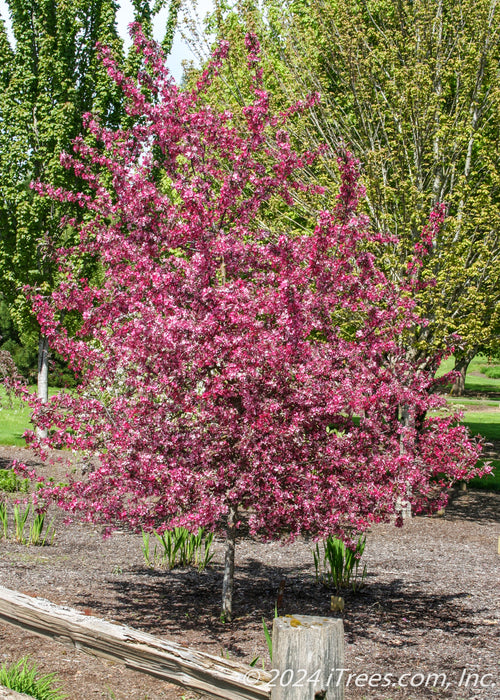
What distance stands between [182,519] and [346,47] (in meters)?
9.57

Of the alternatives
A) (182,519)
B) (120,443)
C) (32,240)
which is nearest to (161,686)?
(182,519)

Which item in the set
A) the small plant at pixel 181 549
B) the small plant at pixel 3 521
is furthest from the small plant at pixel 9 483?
the small plant at pixel 181 549

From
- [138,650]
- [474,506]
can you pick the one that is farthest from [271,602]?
[474,506]

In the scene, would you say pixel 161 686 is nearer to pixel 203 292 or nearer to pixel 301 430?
pixel 301 430

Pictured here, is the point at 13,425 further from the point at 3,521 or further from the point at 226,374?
the point at 226,374

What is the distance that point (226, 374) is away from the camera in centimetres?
507

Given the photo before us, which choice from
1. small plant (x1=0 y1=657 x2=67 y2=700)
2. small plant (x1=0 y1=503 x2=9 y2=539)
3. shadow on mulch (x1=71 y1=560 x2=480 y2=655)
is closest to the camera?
small plant (x1=0 y1=657 x2=67 y2=700)

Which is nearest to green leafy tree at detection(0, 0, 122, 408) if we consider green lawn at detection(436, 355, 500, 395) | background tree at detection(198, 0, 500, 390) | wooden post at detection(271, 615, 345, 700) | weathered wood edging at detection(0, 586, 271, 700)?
background tree at detection(198, 0, 500, 390)

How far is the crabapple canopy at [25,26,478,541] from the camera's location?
5.18 m

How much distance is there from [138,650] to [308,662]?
1.37m

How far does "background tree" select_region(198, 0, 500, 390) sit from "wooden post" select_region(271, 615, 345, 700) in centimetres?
795

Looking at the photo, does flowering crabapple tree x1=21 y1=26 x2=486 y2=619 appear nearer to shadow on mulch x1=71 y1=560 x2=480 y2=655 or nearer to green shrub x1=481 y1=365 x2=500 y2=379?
shadow on mulch x1=71 y1=560 x2=480 y2=655

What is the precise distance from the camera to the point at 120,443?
526 cm

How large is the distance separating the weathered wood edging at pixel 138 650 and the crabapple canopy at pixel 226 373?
101cm
